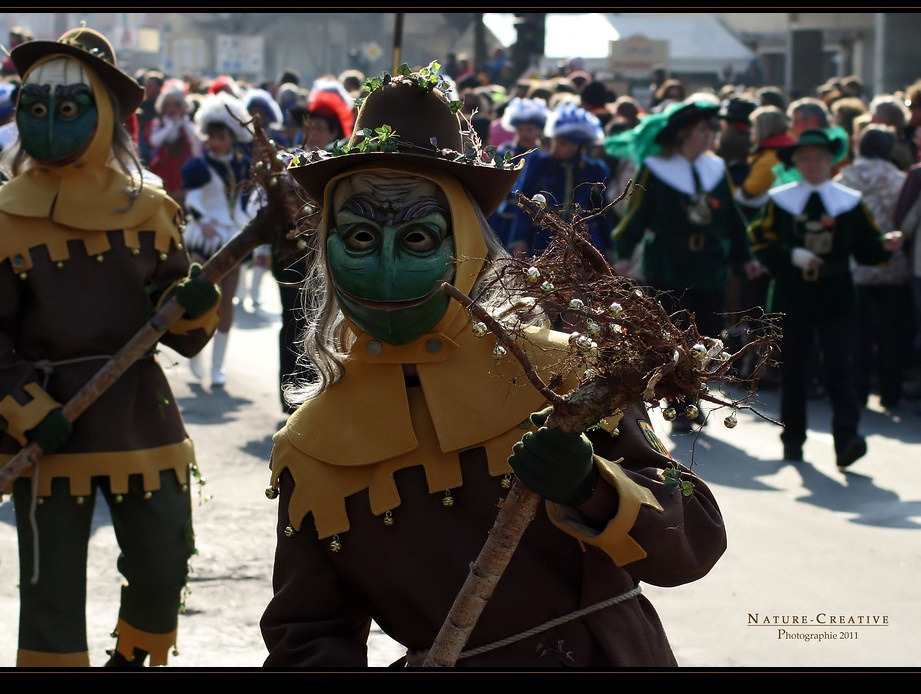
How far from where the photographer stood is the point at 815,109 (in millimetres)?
11234

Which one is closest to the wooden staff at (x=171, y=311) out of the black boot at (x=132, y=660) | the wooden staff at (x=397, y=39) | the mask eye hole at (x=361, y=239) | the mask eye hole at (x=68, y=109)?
the wooden staff at (x=397, y=39)

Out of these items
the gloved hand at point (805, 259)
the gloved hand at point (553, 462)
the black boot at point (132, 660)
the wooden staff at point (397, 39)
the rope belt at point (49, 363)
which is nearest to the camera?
the gloved hand at point (553, 462)

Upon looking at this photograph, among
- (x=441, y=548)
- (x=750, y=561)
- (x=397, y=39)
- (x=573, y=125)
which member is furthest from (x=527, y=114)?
(x=441, y=548)

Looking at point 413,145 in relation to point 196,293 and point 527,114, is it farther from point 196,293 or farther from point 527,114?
point 527,114

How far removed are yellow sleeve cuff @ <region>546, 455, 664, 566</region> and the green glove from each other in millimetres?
2389

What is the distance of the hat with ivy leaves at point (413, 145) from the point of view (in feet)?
9.48

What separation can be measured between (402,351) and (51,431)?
2033 mm

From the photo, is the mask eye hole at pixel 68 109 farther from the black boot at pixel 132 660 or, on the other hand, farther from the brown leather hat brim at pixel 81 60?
the black boot at pixel 132 660

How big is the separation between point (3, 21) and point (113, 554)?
3854 cm

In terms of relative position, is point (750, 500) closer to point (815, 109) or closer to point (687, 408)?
point (815, 109)

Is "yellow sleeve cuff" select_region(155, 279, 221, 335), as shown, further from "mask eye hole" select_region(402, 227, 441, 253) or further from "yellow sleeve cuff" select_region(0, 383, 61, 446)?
"mask eye hole" select_region(402, 227, 441, 253)

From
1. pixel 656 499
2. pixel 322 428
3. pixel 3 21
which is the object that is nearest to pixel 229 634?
pixel 322 428
